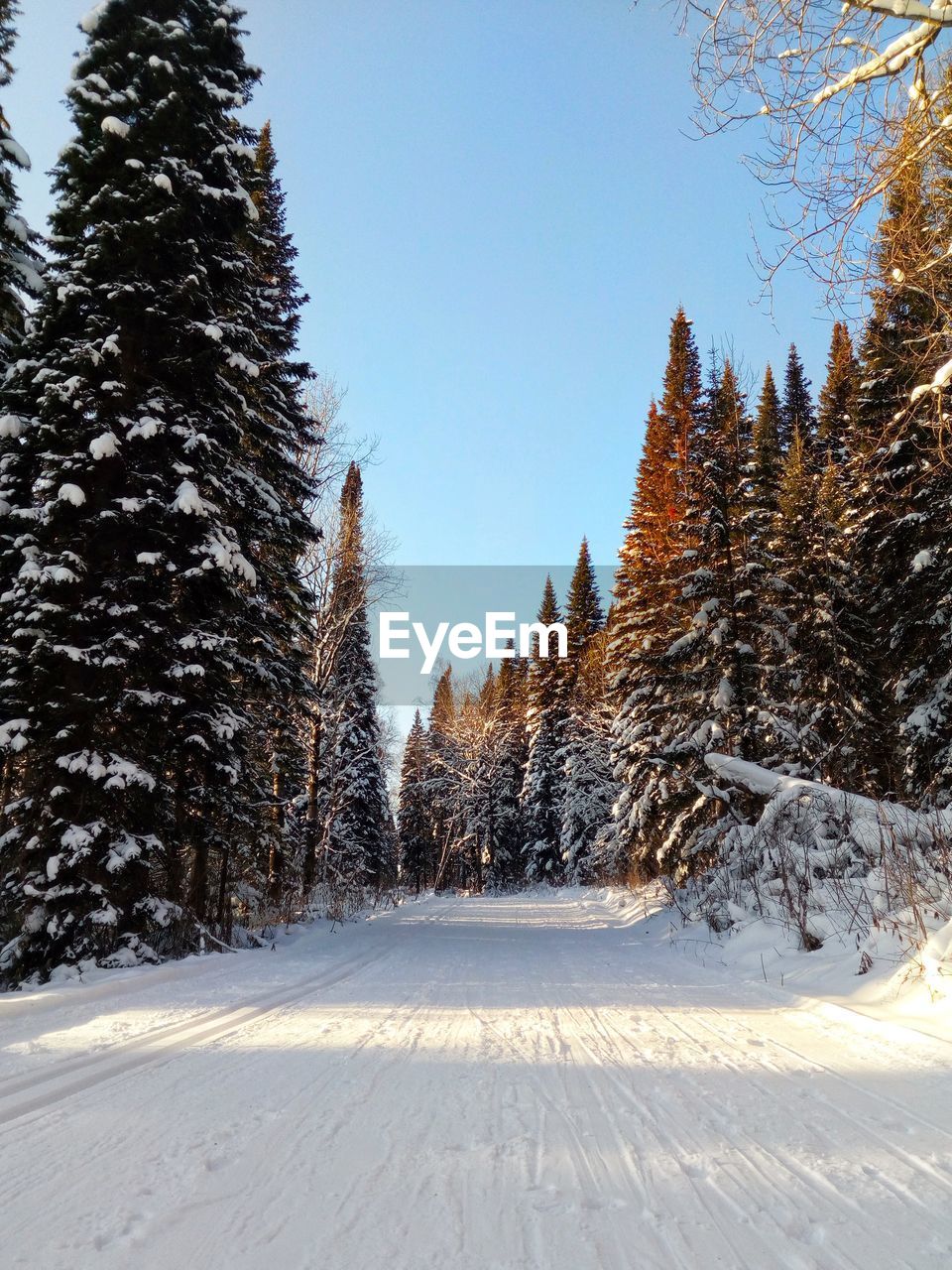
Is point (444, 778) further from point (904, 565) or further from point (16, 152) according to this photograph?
point (16, 152)

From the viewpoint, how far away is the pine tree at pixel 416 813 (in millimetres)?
50312

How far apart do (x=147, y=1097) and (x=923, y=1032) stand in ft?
14.0

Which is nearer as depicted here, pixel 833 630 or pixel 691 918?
pixel 691 918

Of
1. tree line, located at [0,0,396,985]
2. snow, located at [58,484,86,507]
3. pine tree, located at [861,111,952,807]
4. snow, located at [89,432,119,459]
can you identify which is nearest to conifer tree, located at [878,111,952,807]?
pine tree, located at [861,111,952,807]

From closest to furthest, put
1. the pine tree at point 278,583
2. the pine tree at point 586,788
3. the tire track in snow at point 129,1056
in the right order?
the tire track in snow at point 129,1056, the pine tree at point 278,583, the pine tree at point 586,788

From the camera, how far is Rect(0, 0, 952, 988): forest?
741cm

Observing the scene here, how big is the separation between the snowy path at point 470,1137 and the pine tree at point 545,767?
33186 mm

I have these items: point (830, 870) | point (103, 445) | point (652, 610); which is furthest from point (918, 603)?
point (103, 445)

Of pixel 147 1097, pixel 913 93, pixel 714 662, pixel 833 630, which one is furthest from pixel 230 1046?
pixel 833 630

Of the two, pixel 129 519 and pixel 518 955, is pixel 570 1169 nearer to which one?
pixel 518 955

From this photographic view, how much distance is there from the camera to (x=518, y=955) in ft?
29.5

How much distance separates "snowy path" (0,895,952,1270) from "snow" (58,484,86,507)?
486cm

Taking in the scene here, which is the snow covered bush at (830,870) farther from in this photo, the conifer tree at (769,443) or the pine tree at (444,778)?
the pine tree at (444,778)

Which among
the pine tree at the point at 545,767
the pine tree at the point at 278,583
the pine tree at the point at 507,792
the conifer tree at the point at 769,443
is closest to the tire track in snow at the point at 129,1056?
the pine tree at the point at 278,583
